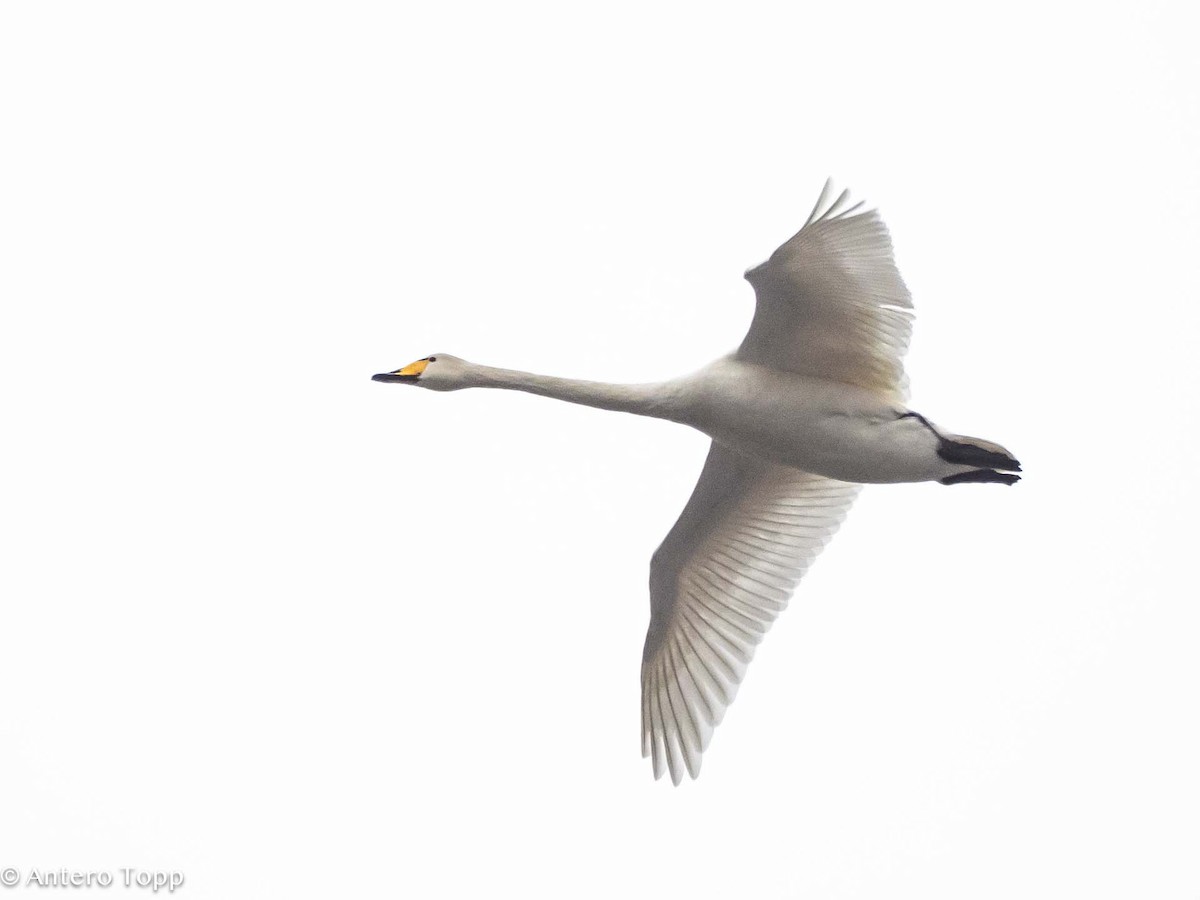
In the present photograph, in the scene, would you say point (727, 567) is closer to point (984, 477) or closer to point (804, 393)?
point (804, 393)

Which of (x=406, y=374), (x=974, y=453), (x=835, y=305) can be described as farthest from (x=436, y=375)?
(x=974, y=453)

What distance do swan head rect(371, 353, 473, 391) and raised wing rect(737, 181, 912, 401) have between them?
1.95 meters

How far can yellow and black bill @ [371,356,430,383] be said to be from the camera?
44.8ft

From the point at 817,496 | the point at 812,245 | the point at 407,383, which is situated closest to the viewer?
the point at 812,245

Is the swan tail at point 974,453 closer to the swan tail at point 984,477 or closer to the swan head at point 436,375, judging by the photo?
the swan tail at point 984,477

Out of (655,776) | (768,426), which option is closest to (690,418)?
(768,426)

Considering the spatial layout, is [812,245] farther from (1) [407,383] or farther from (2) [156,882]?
(2) [156,882]

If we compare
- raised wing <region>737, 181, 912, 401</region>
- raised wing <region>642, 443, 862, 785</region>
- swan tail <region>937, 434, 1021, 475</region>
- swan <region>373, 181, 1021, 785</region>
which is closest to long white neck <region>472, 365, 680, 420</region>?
swan <region>373, 181, 1021, 785</region>

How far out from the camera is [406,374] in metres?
13.7

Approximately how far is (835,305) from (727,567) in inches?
104

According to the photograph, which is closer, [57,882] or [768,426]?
[768,426]

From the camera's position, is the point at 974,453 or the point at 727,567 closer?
the point at 974,453

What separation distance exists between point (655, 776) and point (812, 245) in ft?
14.4

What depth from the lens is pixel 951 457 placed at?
1286 centimetres
